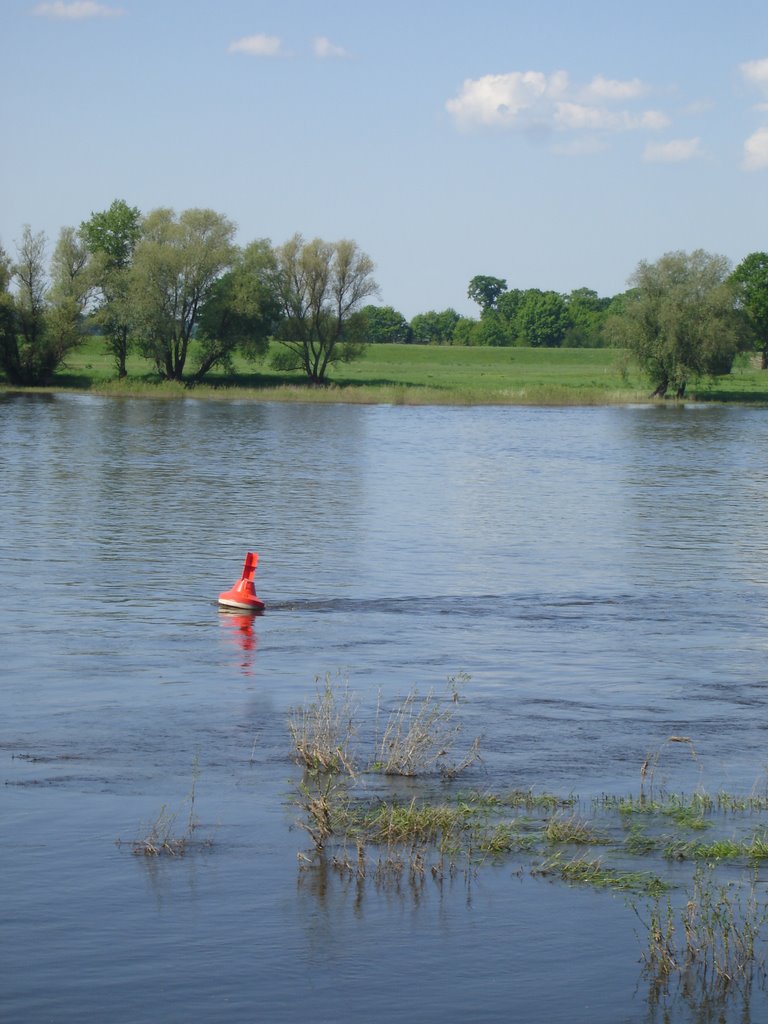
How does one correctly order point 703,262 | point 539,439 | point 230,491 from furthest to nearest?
point 703,262
point 539,439
point 230,491

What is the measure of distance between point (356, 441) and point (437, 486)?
21324mm

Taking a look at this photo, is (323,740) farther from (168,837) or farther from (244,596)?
(244,596)

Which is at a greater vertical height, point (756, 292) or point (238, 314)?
point (756, 292)

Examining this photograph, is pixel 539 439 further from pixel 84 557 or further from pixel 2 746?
pixel 2 746

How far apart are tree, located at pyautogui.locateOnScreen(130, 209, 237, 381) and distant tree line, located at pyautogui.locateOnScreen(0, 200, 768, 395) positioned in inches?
3.5

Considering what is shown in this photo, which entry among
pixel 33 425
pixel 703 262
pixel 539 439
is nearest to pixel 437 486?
pixel 539 439

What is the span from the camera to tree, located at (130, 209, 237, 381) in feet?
324

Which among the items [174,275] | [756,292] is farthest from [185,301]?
[756,292]

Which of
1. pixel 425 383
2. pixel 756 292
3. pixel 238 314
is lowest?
pixel 425 383

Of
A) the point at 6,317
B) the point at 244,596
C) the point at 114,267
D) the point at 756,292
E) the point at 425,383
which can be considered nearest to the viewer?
the point at 244,596

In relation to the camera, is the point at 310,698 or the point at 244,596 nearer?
the point at 310,698

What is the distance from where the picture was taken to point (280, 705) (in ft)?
47.8

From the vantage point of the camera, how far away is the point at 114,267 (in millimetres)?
107625

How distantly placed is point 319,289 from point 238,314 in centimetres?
843
